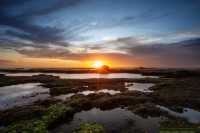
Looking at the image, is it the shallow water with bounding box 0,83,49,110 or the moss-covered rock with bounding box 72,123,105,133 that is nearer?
the moss-covered rock with bounding box 72,123,105,133

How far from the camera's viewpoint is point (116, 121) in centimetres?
2866

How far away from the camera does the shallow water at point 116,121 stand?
A: 24594mm

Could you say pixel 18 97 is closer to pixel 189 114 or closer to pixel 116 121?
pixel 116 121

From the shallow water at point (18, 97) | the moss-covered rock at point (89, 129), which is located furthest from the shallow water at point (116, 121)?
the shallow water at point (18, 97)

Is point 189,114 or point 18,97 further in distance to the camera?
point 18,97

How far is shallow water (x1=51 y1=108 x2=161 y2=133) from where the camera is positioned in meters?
→ 24.6

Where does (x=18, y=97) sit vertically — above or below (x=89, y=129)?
below

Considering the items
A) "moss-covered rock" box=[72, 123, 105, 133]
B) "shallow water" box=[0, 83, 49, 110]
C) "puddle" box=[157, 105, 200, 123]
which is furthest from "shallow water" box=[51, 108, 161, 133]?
"shallow water" box=[0, 83, 49, 110]

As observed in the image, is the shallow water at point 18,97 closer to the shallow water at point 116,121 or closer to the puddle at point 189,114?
the shallow water at point 116,121

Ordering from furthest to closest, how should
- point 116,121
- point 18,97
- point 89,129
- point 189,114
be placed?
point 18,97
point 189,114
point 116,121
point 89,129

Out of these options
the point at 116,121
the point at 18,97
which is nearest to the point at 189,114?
the point at 116,121

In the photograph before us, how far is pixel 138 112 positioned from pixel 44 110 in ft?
54.2

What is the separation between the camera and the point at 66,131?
2420 cm

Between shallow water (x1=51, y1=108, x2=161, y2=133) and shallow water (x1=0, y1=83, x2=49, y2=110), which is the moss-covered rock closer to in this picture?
shallow water (x1=51, y1=108, x2=161, y2=133)
